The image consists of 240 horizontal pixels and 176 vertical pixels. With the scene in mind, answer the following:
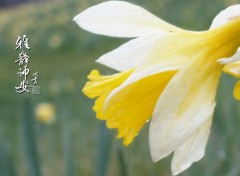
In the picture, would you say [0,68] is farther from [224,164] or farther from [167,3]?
[224,164]

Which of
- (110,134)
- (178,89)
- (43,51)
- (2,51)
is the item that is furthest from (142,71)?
(2,51)

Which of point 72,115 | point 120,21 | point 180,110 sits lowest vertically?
point 72,115

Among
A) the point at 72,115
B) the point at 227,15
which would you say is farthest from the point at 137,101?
the point at 72,115

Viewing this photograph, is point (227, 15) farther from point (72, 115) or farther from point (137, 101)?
point (72, 115)

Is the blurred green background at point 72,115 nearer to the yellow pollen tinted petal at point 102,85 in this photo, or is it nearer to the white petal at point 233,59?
the yellow pollen tinted petal at point 102,85

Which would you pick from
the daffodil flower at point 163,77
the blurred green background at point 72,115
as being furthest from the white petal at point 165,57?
the blurred green background at point 72,115

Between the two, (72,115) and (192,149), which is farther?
(72,115)

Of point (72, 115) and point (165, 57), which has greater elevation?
point (165, 57)
